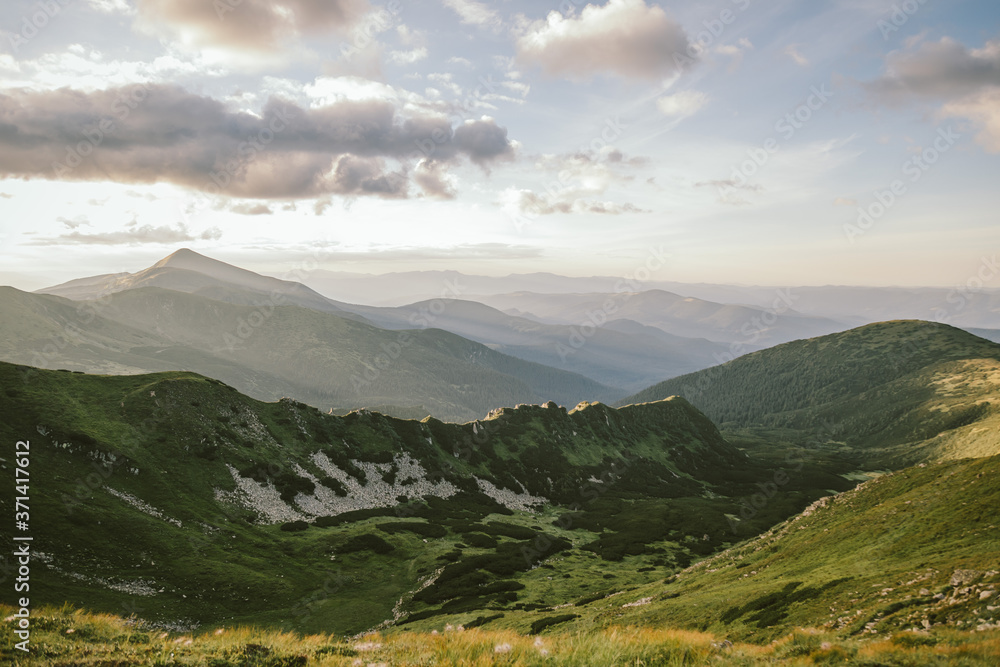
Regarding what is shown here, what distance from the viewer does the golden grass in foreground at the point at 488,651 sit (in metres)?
12.0

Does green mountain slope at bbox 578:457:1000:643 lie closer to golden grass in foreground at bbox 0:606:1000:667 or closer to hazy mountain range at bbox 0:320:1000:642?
hazy mountain range at bbox 0:320:1000:642

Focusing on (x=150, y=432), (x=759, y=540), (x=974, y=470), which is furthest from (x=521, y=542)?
(x=150, y=432)

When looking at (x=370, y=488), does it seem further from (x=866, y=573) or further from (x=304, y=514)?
(x=866, y=573)

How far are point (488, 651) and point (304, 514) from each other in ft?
332

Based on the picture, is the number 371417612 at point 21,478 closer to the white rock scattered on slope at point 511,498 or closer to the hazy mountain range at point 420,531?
the hazy mountain range at point 420,531

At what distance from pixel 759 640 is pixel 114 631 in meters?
30.4

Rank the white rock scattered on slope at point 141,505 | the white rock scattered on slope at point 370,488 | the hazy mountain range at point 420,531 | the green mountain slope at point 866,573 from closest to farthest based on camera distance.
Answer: the green mountain slope at point 866,573
the hazy mountain range at point 420,531
the white rock scattered on slope at point 141,505
the white rock scattered on slope at point 370,488

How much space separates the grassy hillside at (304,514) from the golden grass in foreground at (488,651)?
4845 centimetres

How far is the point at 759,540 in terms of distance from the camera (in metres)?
62.9

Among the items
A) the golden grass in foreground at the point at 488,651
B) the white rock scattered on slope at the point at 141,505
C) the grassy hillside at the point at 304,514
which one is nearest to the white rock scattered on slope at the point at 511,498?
the grassy hillside at the point at 304,514

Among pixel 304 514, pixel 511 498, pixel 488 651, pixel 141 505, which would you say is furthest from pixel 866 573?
pixel 511 498

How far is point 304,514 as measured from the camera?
326ft

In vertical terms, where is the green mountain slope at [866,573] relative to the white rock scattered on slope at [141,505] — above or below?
above

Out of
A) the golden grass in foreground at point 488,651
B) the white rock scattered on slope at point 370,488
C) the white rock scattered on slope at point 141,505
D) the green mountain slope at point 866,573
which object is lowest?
the white rock scattered on slope at point 370,488
